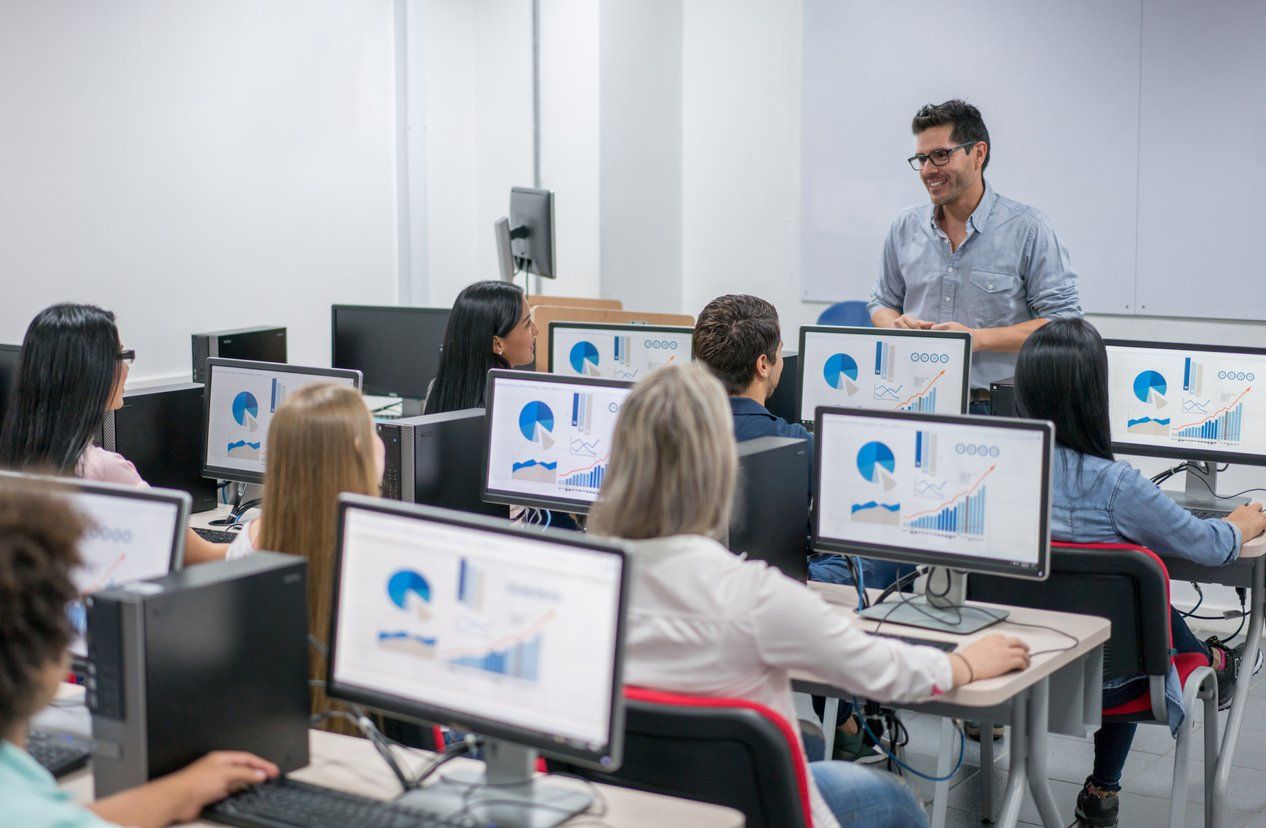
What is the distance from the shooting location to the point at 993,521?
2699 mm

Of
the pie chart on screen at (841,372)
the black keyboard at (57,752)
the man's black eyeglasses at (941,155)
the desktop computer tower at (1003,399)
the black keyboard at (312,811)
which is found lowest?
the black keyboard at (312,811)

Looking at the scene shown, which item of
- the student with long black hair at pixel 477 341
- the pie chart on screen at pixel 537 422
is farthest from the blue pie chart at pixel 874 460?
the student with long black hair at pixel 477 341

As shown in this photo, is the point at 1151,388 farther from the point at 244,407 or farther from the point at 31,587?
the point at 31,587

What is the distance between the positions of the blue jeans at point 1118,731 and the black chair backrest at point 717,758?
139 centimetres

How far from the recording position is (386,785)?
6.32 feet

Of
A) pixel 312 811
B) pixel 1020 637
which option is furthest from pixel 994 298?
pixel 312 811

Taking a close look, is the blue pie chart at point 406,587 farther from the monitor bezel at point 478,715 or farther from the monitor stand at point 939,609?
the monitor stand at point 939,609

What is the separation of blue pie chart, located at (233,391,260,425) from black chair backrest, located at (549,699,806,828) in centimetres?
223

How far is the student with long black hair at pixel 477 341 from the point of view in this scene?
3.87 meters

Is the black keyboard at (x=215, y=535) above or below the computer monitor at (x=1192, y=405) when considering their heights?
below

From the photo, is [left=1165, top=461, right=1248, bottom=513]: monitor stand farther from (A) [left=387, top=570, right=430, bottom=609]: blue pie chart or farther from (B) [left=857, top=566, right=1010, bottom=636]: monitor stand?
(A) [left=387, top=570, right=430, bottom=609]: blue pie chart

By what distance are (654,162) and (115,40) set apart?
2562mm

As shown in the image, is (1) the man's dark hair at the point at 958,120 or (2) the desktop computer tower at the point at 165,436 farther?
(1) the man's dark hair at the point at 958,120

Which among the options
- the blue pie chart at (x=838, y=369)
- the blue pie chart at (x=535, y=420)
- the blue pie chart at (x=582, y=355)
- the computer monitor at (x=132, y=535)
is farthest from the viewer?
the blue pie chart at (x=582, y=355)
